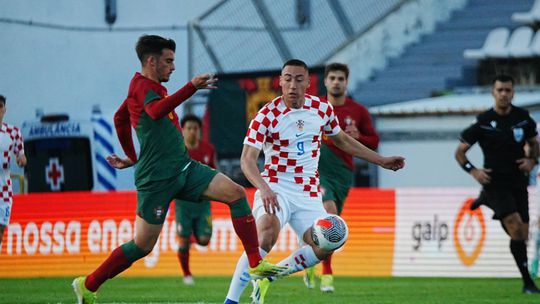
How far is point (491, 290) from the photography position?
1517 cm

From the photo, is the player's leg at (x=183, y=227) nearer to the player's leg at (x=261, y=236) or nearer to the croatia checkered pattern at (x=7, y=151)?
the croatia checkered pattern at (x=7, y=151)

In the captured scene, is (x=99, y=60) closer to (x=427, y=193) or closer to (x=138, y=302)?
(x=427, y=193)

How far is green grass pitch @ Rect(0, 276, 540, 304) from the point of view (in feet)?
44.9

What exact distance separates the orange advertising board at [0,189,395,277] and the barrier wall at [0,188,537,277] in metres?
0.01

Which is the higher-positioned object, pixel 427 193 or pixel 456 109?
pixel 456 109

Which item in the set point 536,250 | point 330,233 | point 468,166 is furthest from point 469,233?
point 330,233

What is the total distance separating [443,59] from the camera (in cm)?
2703

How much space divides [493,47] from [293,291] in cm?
1186

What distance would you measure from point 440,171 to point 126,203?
565 centimetres

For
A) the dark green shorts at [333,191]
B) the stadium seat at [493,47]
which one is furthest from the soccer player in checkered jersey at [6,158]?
the stadium seat at [493,47]

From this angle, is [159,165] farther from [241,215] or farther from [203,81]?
[203,81]

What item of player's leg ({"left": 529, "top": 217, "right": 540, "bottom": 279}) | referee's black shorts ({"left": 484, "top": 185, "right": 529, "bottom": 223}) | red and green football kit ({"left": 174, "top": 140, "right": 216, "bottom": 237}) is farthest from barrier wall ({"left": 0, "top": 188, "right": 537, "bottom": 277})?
referee's black shorts ({"left": 484, "top": 185, "right": 529, "bottom": 223})

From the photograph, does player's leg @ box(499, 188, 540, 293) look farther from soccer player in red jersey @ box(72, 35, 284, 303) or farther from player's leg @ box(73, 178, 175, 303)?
player's leg @ box(73, 178, 175, 303)

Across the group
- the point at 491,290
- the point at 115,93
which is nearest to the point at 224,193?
the point at 491,290
